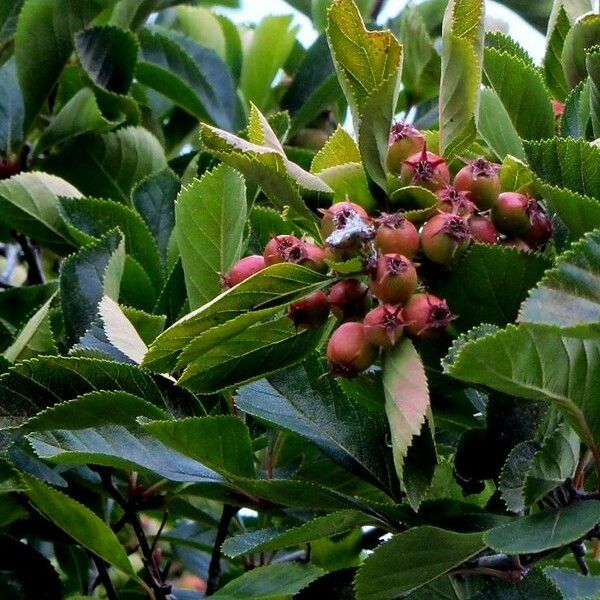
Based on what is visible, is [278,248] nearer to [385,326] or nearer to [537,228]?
[385,326]

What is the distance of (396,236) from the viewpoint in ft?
3.16

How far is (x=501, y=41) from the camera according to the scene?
137 centimetres

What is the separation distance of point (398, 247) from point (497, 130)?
254 mm

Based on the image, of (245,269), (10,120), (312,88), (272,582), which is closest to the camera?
(245,269)

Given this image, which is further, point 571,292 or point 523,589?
point 523,589

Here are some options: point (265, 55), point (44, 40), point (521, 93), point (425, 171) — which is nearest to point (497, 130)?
point (521, 93)

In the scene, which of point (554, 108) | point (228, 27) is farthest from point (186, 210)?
point (228, 27)

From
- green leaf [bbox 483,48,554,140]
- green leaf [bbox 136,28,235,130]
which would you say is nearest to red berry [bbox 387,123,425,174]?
green leaf [bbox 483,48,554,140]

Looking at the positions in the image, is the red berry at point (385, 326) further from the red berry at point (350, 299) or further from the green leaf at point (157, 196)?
the green leaf at point (157, 196)

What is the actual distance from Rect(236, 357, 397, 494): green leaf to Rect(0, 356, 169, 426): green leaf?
119mm

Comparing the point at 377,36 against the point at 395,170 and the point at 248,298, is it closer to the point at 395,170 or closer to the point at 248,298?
the point at 395,170

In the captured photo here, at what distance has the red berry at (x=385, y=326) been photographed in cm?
96

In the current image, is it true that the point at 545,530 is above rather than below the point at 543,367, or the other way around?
below

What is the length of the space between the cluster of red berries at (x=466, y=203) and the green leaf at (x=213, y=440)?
271 mm
